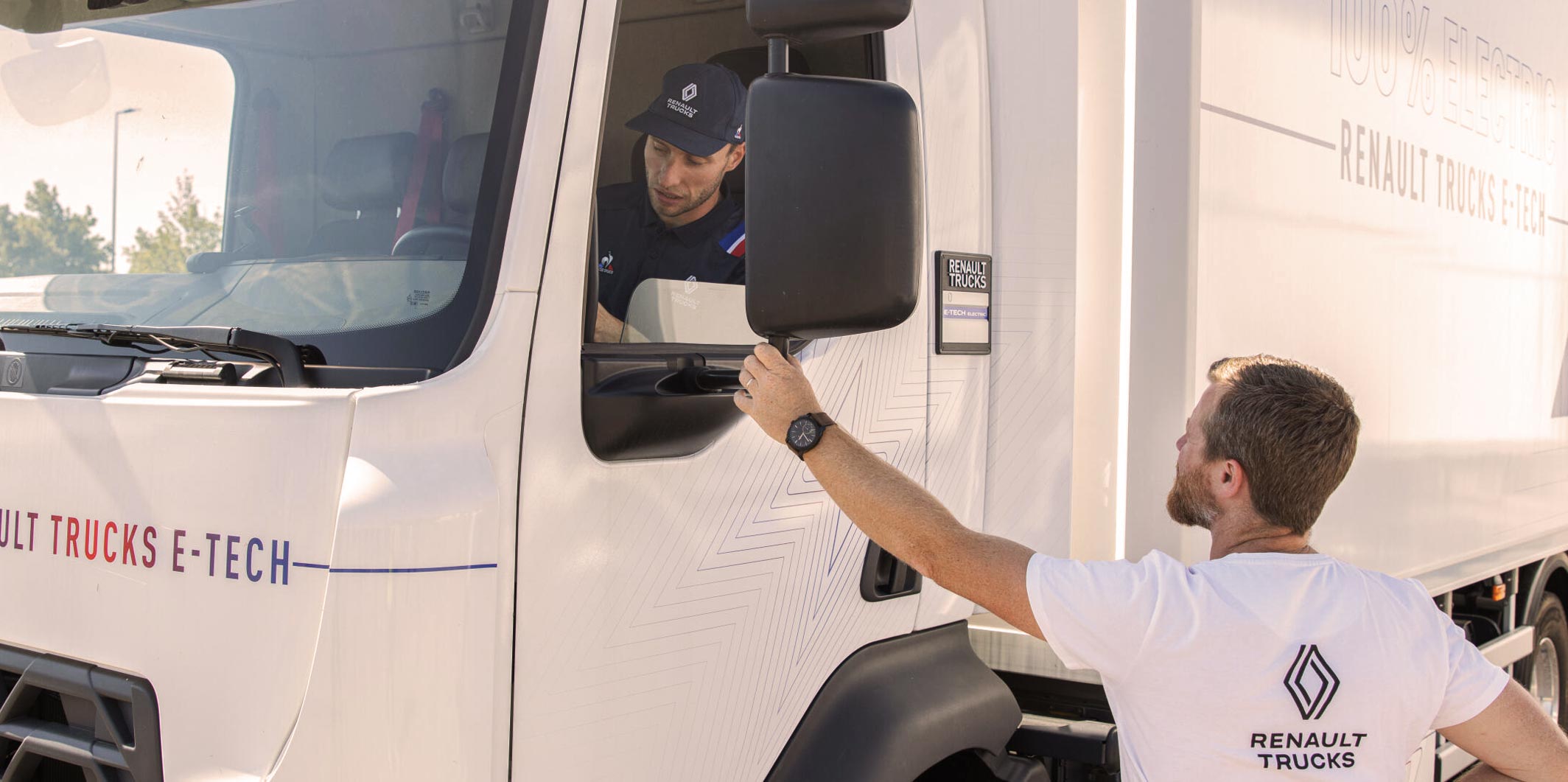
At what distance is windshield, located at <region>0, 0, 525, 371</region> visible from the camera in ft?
6.07

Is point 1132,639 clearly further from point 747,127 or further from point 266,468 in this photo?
point 266,468

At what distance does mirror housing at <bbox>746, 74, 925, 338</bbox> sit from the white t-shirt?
47 cm

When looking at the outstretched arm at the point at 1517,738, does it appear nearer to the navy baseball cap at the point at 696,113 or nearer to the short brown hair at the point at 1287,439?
the short brown hair at the point at 1287,439

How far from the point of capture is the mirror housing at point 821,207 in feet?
5.63

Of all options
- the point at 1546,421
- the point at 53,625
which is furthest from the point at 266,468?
the point at 1546,421

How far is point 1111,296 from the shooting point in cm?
271

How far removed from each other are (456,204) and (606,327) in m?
0.28

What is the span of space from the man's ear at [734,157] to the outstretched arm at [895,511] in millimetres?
516

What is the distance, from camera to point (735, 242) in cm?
226

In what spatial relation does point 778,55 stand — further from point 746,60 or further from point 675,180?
point 746,60

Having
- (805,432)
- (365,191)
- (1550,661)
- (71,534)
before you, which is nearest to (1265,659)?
(805,432)

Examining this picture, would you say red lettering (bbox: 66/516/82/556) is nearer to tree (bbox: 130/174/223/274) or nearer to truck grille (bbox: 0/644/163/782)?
truck grille (bbox: 0/644/163/782)

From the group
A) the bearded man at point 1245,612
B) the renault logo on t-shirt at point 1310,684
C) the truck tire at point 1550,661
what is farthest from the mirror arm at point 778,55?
the truck tire at point 1550,661

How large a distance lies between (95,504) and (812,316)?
1.05m
